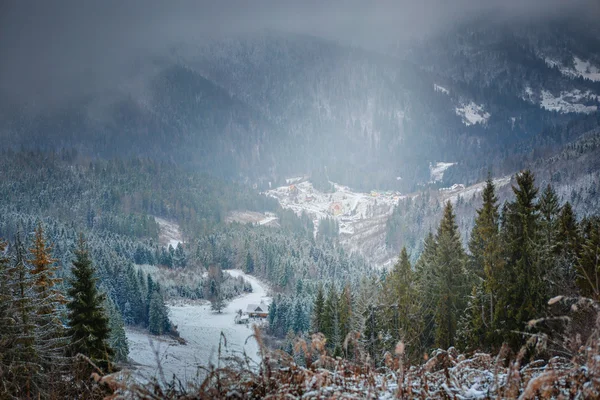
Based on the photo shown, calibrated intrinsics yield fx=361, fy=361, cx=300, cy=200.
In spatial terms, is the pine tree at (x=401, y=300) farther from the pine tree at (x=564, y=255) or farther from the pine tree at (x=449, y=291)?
the pine tree at (x=564, y=255)

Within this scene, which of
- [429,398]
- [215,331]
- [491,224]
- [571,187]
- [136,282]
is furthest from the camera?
[571,187]

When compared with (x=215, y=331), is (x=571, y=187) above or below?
above

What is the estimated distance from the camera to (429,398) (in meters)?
2.86

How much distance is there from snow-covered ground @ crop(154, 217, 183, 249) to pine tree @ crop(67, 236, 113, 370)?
369 ft

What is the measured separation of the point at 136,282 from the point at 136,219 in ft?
261

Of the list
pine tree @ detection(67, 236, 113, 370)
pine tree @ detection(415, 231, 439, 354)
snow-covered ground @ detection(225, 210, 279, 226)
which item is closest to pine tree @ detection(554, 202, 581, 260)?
pine tree @ detection(415, 231, 439, 354)

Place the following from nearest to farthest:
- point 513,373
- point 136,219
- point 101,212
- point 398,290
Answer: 1. point 513,373
2. point 398,290
3. point 136,219
4. point 101,212

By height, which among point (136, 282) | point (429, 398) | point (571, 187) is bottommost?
point (136, 282)

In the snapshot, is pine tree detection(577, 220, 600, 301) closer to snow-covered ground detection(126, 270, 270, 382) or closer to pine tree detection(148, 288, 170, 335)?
snow-covered ground detection(126, 270, 270, 382)

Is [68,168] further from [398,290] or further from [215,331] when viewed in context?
[398,290]

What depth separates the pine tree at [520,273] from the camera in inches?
506

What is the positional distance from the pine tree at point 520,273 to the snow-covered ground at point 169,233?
119894 mm

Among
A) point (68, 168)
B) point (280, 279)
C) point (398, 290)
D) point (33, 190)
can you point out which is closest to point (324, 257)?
point (280, 279)

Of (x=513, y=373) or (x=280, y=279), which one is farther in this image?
(x=280, y=279)
